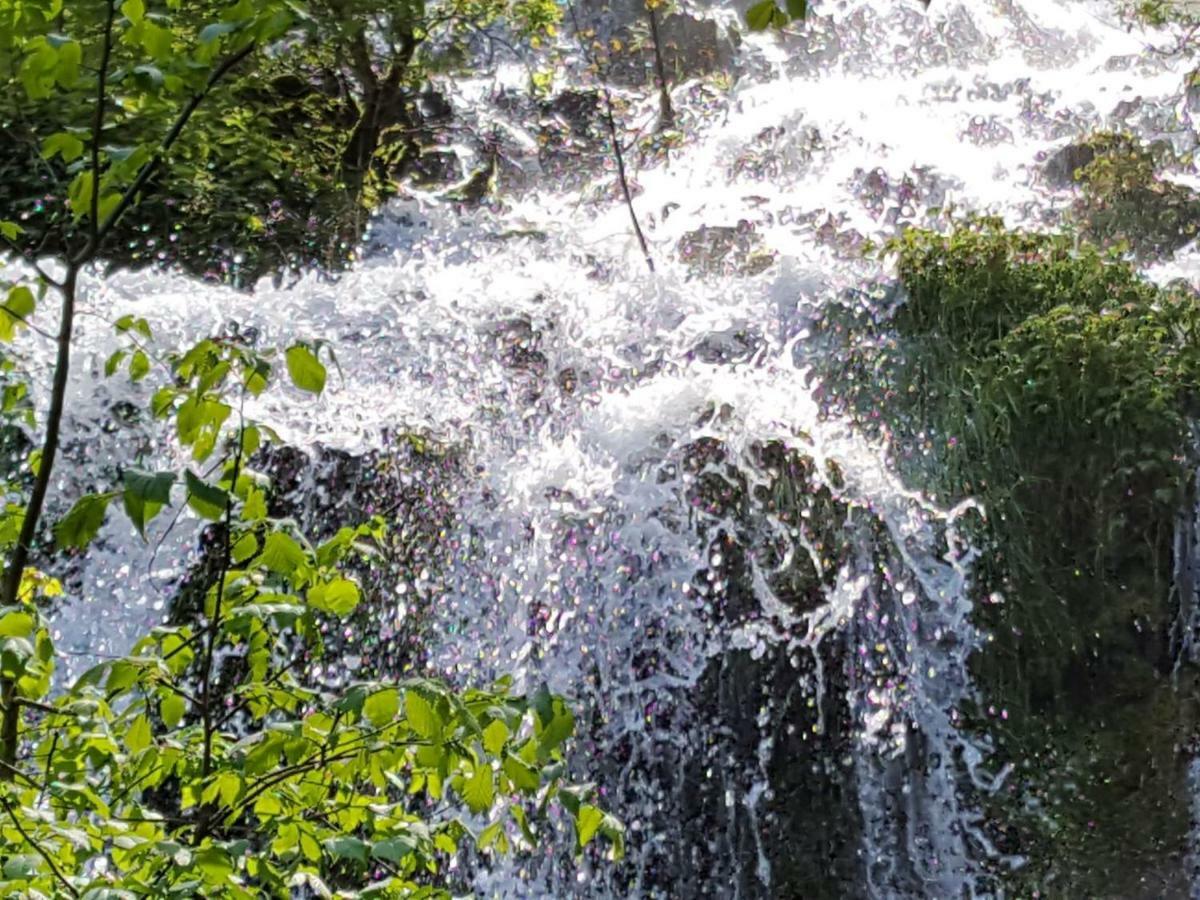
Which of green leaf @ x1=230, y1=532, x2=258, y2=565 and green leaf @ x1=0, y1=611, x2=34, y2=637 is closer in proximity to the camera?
green leaf @ x1=0, y1=611, x2=34, y2=637

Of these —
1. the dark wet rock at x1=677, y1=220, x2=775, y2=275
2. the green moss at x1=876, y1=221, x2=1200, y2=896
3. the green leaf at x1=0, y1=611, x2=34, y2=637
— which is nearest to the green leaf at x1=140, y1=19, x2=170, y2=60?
the green leaf at x1=0, y1=611, x2=34, y2=637

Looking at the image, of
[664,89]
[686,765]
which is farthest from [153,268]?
[686,765]

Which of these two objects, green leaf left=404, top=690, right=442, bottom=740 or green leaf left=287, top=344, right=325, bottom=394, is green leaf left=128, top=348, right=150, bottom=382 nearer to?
green leaf left=287, top=344, right=325, bottom=394

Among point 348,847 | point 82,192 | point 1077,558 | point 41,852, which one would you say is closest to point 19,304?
point 82,192

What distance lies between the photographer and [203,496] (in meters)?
1.32

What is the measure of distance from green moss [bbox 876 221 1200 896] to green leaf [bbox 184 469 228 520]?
3.42 metres

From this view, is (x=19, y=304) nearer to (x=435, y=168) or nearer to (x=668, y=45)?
(x=435, y=168)

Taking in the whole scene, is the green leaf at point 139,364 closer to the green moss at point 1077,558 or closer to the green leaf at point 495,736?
the green leaf at point 495,736

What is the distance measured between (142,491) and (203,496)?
10cm

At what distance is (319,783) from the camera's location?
1806 millimetres

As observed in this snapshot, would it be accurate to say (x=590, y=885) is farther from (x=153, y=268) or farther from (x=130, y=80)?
(x=153, y=268)

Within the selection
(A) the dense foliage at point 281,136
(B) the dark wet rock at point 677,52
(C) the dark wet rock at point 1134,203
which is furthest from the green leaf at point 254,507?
(B) the dark wet rock at point 677,52

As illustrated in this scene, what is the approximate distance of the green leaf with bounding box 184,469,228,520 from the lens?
132cm

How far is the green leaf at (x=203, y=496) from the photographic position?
4.33 feet
